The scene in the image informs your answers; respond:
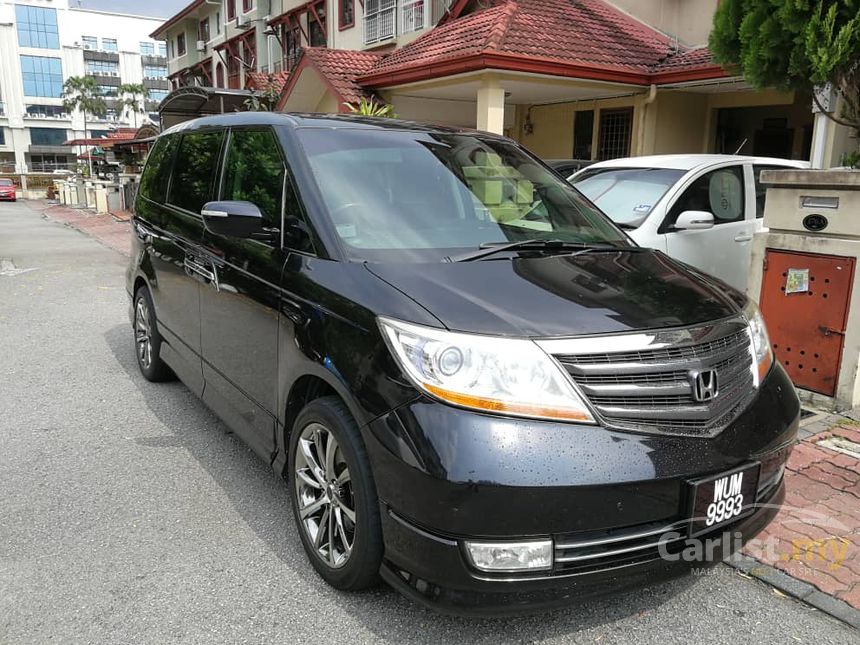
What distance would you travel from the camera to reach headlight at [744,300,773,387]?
2.75m

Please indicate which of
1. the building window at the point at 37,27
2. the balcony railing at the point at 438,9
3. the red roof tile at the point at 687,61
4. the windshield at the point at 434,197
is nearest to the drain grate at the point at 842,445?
the windshield at the point at 434,197

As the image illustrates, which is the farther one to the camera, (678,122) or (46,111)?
(46,111)

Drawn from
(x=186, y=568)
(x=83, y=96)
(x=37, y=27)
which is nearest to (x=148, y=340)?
(x=186, y=568)

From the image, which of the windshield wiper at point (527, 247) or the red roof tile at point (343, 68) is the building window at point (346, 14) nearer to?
the red roof tile at point (343, 68)

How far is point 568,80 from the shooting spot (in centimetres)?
1211

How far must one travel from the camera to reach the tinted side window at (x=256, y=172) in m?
3.37

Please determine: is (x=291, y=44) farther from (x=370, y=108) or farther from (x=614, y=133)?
(x=614, y=133)

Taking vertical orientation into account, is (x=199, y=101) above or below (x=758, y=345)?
above

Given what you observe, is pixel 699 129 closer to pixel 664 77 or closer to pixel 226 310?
pixel 664 77

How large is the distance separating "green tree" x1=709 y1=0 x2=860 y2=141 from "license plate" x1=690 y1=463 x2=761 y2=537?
3.72 metres

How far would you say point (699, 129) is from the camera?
548 inches

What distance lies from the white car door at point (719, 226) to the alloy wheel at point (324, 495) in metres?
4.39

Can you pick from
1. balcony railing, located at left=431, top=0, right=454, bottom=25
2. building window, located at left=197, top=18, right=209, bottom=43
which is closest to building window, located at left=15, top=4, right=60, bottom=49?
building window, located at left=197, top=18, right=209, bottom=43

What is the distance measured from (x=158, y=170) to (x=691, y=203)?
456cm
